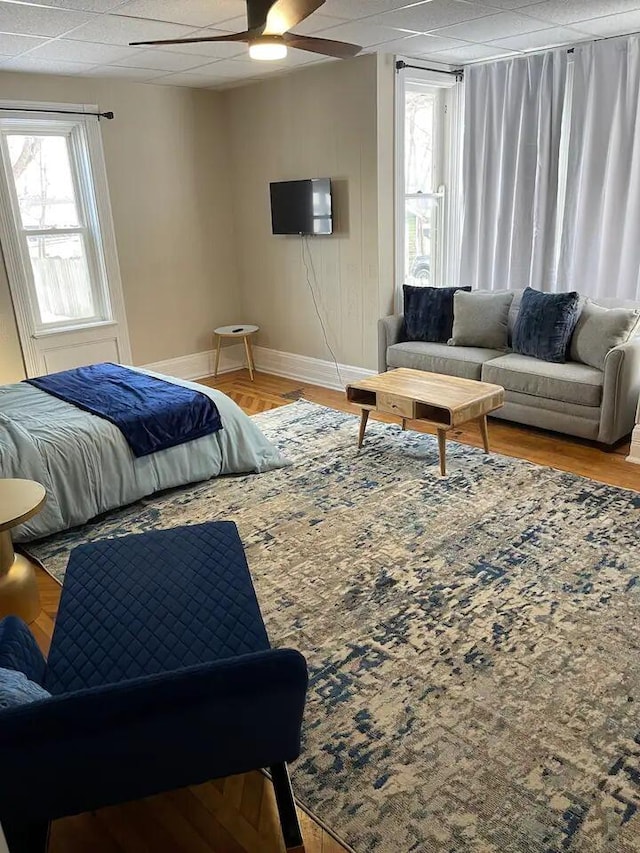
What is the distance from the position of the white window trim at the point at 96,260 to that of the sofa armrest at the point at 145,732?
4.38 metres

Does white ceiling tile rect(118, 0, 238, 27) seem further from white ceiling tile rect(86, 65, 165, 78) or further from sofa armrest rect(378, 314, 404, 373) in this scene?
sofa armrest rect(378, 314, 404, 373)

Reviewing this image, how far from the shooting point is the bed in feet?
10.7

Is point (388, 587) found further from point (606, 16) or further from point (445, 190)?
point (445, 190)

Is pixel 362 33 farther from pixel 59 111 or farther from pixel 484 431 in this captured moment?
pixel 484 431

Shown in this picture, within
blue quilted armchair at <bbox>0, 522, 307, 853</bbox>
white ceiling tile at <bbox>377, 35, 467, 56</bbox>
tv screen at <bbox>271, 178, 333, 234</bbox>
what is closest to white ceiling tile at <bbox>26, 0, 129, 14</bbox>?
white ceiling tile at <bbox>377, 35, 467, 56</bbox>

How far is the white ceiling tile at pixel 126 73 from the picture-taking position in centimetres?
479

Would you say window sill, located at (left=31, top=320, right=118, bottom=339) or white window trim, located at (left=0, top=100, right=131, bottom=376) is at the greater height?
white window trim, located at (left=0, top=100, right=131, bottom=376)

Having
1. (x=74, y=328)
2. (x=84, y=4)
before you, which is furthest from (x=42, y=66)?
(x=74, y=328)

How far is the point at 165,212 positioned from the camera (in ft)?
19.0

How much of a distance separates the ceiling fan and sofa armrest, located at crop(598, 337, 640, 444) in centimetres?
233

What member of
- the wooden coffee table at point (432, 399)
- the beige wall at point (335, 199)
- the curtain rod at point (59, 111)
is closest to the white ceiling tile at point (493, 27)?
the beige wall at point (335, 199)

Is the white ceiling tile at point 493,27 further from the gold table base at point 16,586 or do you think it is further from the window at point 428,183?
the gold table base at point 16,586

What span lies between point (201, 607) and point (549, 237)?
415cm

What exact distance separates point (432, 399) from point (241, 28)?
2.43m
